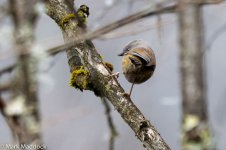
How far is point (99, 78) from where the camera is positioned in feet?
13.2

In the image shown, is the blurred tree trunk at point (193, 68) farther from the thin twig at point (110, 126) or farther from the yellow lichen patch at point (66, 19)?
the thin twig at point (110, 126)

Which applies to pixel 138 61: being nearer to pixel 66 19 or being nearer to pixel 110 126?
pixel 110 126

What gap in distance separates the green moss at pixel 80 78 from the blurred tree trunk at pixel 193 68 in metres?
1.67

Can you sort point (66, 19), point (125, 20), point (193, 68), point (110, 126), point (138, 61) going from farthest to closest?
1. point (138, 61)
2. point (110, 126)
3. point (66, 19)
4. point (193, 68)
5. point (125, 20)

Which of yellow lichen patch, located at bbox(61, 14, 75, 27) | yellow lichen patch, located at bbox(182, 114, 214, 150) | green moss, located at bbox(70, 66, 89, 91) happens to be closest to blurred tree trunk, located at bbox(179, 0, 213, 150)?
yellow lichen patch, located at bbox(182, 114, 214, 150)

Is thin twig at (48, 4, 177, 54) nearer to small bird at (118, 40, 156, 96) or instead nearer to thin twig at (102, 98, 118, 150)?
thin twig at (102, 98, 118, 150)

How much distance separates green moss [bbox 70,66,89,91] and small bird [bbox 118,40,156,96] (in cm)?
63

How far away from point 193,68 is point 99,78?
1.68m

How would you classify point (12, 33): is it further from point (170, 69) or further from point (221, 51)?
point (221, 51)

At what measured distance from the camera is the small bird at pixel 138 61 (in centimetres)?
462

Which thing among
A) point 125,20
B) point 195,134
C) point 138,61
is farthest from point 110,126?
point 125,20

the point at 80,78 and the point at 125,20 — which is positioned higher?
the point at 80,78

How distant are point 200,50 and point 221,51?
3862 millimetres

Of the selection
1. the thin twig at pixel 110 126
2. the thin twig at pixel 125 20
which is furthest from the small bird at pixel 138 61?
the thin twig at pixel 125 20
